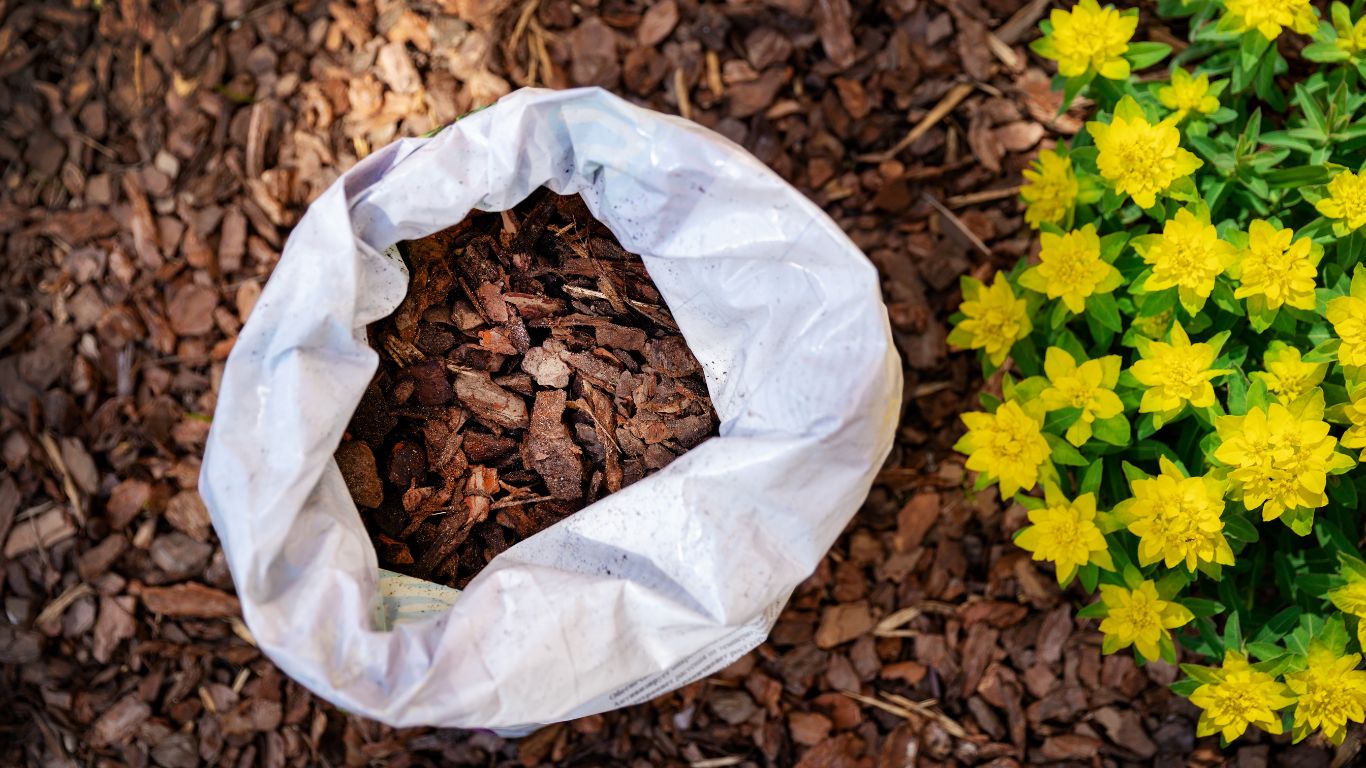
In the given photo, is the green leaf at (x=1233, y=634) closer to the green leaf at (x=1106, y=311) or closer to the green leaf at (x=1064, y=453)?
the green leaf at (x=1064, y=453)

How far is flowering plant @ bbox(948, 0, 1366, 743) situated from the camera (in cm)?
95

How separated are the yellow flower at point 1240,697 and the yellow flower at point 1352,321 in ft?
1.08

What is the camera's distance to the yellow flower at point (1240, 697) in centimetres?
99

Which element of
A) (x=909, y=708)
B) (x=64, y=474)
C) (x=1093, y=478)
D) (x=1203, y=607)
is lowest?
(x=909, y=708)

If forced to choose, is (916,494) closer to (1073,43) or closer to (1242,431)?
(1242,431)

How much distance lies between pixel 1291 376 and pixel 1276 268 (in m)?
0.11

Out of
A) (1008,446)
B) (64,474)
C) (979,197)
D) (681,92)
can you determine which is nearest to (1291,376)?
(1008,446)

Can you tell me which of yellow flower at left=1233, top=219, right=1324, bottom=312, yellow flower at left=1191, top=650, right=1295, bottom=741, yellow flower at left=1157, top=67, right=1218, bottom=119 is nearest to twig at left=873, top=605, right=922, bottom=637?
yellow flower at left=1191, top=650, right=1295, bottom=741

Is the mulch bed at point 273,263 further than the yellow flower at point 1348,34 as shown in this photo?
Yes

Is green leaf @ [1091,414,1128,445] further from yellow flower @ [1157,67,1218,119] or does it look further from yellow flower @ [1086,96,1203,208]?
yellow flower @ [1157,67,1218,119]

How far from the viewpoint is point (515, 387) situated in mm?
1124

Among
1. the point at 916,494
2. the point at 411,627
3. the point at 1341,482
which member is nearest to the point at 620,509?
the point at 411,627

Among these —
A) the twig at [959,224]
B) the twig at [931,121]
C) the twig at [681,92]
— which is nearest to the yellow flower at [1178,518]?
the twig at [959,224]

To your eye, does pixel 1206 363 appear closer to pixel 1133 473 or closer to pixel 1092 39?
pixel 1133 473
